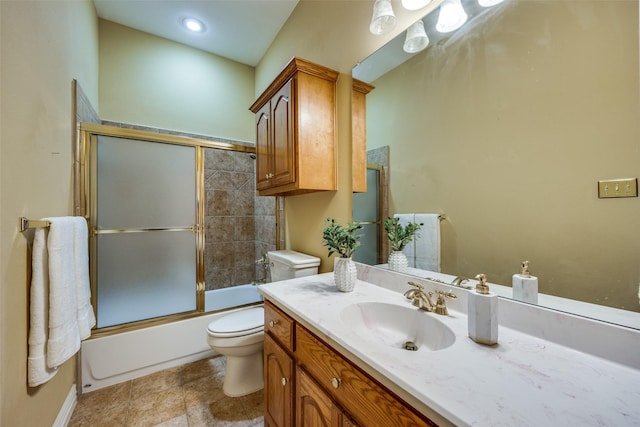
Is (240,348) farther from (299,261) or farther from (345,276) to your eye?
(345,276)

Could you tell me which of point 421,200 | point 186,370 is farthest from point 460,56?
point 186,370

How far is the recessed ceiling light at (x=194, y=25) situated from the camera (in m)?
2.29

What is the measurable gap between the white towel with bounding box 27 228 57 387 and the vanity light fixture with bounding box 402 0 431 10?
196 centimetres

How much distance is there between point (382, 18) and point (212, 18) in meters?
1.81

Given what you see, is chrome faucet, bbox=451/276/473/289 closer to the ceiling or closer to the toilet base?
the toilet base

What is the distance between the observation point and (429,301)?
0.96m

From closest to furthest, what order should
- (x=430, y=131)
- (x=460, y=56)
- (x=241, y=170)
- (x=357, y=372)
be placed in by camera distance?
(x=357, y=372)
(x=460, y=56)
(x=430, y=131)
(x=241, y=170)

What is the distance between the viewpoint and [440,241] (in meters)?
1.08

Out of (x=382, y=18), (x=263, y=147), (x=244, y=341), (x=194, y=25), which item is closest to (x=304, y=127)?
(x=263, y=147)

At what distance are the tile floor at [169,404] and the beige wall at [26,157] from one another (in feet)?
0.75

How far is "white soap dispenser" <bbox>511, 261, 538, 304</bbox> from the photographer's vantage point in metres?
0.79

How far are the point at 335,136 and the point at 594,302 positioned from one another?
138 centimetres

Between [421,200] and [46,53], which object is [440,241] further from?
[46,53]

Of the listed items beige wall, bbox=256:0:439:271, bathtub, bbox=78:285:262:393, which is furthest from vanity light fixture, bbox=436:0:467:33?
bathtub, bbox=78:285:262:393
